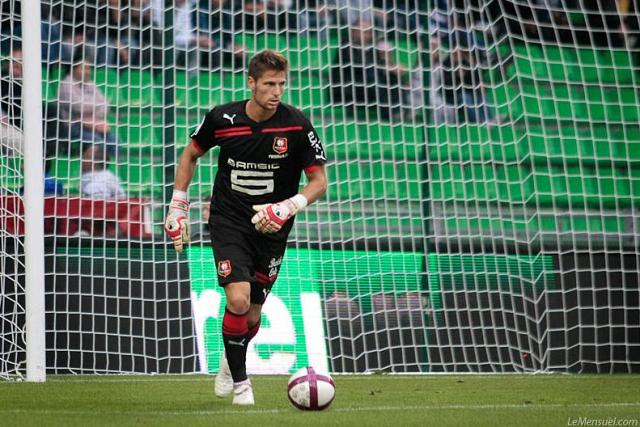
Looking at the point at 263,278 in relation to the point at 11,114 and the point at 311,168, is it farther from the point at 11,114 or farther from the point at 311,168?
the point at 11,114

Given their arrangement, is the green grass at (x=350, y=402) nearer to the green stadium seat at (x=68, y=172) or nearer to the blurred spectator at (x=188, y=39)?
the green stadium seat at (x=68, y=172)

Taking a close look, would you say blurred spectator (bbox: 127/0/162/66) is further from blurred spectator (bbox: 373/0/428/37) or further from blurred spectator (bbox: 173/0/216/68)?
blurred spectator (bbox: 373/0/428/37)

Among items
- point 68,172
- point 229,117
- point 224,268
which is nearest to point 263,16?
point 68,172

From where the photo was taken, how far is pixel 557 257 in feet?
36.0

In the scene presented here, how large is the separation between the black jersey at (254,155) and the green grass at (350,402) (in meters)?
1.11

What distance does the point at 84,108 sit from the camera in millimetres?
10516

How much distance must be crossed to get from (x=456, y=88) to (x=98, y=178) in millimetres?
3552

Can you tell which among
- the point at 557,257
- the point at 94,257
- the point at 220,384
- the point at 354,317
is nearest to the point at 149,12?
the point at 94,257

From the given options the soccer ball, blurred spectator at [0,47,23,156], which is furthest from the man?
blurred spectator at [0,47,23,156]

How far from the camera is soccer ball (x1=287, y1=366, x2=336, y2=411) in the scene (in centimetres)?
584

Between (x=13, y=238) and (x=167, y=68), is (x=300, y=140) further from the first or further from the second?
(x=167, y=68)

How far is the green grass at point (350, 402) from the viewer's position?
5457mm

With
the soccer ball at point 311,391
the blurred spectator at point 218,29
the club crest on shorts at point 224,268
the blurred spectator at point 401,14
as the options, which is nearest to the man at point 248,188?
the club crest on shorts at point 224,268

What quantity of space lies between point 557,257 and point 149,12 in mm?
4453
